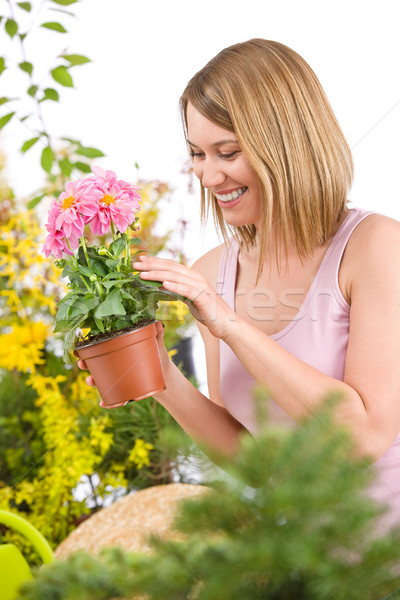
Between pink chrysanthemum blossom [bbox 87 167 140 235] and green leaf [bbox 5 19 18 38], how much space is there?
876mm

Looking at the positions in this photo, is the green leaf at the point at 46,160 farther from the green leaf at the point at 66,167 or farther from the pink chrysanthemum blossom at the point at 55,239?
the pink chrysanthemum blossom at the point at 55,239

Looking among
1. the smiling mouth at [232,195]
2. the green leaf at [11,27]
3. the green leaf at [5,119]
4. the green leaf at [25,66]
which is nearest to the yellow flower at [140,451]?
the smiling mouth at [232,195]

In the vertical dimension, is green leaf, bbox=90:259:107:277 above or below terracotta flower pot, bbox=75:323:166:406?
above

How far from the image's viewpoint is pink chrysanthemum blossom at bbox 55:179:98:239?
862mm

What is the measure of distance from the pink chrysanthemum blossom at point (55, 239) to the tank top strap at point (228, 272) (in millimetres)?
466

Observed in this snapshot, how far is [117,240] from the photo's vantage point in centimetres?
93

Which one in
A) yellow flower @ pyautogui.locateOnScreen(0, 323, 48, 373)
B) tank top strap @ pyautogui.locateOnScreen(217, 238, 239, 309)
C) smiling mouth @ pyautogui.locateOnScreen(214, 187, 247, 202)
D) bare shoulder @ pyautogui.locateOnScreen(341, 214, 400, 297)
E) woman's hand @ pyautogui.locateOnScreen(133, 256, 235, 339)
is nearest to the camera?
woman's hand @ pyautogui.locateOnScreen(133, 256, 235, 339)

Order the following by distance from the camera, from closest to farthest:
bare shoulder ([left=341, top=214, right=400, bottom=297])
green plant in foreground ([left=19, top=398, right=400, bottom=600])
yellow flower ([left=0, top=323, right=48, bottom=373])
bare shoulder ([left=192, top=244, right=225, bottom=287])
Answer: green plant in foreground ([left=19, top=398, right=400, bottom=600])
bare shoulder ([left=341, top=214, right=400, bottom=297])
bare shoulder ([left=192, top=244, right=225, bottom=287])
yellow flower ([left=0, top=323, right=48, bottom=373])

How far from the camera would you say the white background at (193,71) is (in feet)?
6.27

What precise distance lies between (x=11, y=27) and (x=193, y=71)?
0.76m

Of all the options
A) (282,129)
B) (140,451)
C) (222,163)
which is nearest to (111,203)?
(222,163)

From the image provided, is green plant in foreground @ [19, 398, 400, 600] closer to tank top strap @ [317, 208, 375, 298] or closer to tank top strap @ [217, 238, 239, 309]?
tank top strap @ [317, 208, 375, 298]

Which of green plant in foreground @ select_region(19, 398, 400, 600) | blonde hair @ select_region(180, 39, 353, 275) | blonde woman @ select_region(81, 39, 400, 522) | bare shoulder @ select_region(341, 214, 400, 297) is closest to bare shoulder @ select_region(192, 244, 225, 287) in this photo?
blonde woman @ select_region(81, 39, 400, 522)

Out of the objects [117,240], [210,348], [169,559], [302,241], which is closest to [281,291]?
[302,241]
